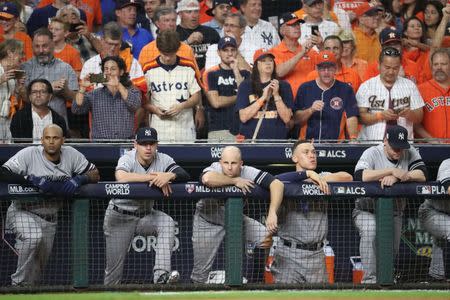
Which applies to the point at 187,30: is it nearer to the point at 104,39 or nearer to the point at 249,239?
the point at 104,39

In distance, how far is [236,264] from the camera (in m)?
9.54

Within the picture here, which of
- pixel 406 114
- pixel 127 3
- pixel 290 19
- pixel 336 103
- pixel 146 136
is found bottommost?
pixel 146 136

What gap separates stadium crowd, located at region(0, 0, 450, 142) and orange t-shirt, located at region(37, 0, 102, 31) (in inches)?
1.0

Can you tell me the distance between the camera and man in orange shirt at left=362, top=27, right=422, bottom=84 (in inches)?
477

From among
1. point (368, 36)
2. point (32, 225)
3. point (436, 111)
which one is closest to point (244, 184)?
point (32, 225)

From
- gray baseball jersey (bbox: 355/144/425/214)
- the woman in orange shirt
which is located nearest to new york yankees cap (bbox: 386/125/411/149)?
gray baseball jersey (bbox: 355/144/425/214)

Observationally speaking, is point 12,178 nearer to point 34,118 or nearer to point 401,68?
point 34,118

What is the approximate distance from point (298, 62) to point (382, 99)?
100 cm

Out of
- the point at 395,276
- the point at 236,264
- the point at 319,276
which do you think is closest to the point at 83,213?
the point at 236,264

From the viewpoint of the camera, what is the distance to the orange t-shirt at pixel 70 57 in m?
11.9

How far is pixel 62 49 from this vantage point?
471 inches

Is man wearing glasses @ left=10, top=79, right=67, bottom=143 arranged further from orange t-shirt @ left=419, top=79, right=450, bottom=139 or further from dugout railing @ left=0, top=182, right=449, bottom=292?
orange t-shirt @ left=419, top=79, right=450, bottom=139

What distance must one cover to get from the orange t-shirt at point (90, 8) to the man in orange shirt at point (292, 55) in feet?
7.55

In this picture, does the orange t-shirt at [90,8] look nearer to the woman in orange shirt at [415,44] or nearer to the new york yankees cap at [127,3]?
the new york yankees cap at [127,3]
